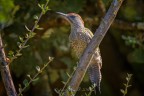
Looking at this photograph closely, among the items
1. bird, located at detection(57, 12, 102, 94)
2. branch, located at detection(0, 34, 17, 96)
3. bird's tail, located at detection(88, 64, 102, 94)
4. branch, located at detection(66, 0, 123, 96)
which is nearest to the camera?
branch, located at detection(66, 0, 123, 96)

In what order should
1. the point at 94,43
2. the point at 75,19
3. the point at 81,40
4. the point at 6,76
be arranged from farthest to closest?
the point at 75,19, the point at 81,40, the point at 6,76, the point at 94,43

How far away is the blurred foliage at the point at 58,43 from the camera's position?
17.0ft

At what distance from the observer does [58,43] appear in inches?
237

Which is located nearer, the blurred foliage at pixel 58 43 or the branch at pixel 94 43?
the branch at pixel 94 43

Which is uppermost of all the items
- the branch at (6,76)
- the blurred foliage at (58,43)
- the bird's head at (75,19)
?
the branch at (6,76)

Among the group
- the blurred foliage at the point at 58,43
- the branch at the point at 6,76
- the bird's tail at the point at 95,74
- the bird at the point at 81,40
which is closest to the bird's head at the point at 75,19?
the bird at the point at 81,40

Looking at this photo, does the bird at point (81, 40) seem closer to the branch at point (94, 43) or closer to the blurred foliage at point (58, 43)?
the blurred foliage at point (58, 43)

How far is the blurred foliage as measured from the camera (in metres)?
5.18

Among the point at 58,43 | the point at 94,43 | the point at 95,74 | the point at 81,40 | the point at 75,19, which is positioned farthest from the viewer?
the point at 58,43

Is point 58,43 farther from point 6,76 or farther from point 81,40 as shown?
point 6,76

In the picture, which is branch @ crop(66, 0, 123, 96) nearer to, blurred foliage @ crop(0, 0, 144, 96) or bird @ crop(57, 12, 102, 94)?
blurred foliage @ crop(0, 0, 144, 96)

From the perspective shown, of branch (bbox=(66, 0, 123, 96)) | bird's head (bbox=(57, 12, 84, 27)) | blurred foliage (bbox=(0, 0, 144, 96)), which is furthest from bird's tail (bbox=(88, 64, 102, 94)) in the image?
branch (bbox=(66, 0, 123, 96))

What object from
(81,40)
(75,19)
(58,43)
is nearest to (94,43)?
(81,40)

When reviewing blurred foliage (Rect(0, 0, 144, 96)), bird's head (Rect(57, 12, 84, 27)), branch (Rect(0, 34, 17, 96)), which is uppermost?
branch (Rect(0, 34, 17, 96))
